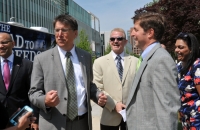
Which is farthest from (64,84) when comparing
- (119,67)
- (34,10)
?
(34,10)

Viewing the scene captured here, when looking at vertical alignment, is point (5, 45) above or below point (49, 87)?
above

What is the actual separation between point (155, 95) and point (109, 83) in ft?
4.80

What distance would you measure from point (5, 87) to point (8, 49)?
27.1 inches

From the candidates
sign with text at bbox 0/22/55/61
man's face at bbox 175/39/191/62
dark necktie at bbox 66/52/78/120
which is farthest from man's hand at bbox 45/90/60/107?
sign with text at bbox 0/22/55/61

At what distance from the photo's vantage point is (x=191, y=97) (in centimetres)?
325

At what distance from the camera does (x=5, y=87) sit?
149 inches


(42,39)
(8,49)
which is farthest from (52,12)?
(8,49)

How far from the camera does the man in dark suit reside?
12.3ft

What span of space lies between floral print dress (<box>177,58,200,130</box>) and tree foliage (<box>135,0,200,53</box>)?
1117cm

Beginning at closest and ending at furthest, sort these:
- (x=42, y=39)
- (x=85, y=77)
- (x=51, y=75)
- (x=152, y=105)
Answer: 1. (x=152, y=105)
2. (x=51, y=75)
3. (x=85, y=77)
4. (x=42, y=39)

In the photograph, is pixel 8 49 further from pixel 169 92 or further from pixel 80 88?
pixel 169 92

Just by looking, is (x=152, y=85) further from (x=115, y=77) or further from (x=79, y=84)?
(x=115, y=77)

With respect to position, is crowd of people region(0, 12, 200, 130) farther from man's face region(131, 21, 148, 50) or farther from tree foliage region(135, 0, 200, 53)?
tree foliage region(135, 0, 200, 53)

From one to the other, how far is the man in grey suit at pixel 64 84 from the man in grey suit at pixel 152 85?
0.67 m
